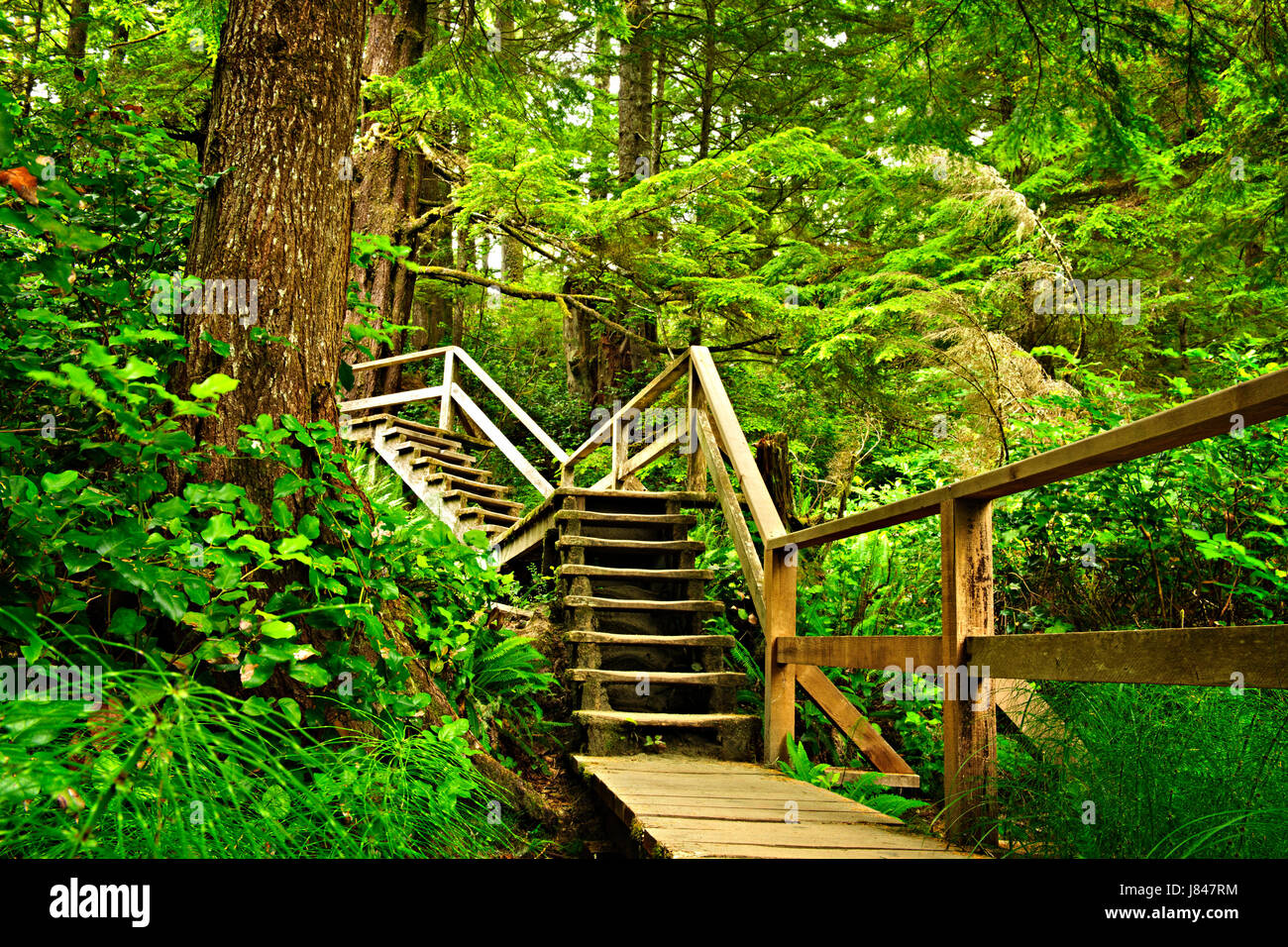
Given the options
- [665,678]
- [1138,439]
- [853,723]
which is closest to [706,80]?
[665,678]

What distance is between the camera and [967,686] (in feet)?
8.44

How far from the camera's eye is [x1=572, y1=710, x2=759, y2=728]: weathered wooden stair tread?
15.7 feet

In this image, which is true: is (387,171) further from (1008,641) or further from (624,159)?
(1008,641)

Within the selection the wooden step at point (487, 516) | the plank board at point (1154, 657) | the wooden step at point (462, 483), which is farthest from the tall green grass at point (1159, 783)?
the wooden step at point (462, 483)

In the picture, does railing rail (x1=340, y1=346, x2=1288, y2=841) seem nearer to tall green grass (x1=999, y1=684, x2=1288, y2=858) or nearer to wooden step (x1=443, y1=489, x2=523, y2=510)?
tall green grass (x1=999, y1=684, x2=1288, y2=858)

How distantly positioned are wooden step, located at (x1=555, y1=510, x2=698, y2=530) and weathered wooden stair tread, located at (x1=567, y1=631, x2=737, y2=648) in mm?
1233

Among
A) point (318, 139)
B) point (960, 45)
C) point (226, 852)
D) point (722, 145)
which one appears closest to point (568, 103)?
point (960, 45)

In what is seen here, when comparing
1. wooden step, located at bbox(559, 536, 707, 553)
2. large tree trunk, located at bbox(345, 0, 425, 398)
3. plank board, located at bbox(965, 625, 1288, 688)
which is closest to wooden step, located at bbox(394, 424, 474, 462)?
large tree trunk, located at bbox(345, 0, 425, 398)

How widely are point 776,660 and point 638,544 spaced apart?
2.12m

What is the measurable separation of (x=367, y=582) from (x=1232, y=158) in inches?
227

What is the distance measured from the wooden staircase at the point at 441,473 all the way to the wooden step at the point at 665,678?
4.48 m

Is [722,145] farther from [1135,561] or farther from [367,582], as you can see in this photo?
[367,582]

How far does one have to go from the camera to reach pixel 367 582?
2.70 m

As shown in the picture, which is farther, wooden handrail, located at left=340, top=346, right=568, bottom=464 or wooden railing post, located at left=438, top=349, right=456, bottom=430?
wooden railing post, located at left=438, top=349, right=456, bottom=430
